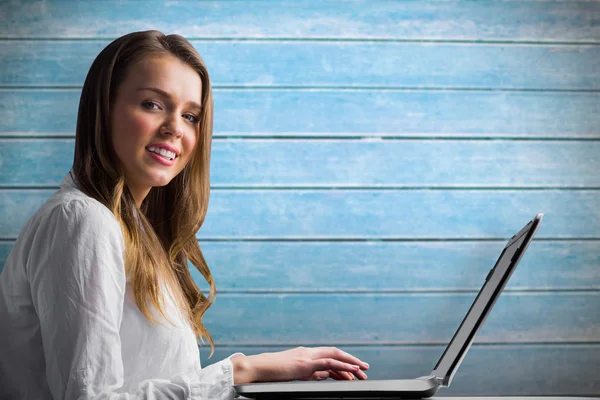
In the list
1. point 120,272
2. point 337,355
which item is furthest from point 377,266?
point 120,272

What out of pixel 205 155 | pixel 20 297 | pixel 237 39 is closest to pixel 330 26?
pixel 237 39

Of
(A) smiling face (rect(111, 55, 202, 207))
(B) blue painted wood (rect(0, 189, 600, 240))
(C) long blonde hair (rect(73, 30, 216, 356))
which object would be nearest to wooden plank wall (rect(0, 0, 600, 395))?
(B) blue painted wood (rect(0, 189, 600, 240))

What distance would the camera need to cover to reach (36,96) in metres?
1.55

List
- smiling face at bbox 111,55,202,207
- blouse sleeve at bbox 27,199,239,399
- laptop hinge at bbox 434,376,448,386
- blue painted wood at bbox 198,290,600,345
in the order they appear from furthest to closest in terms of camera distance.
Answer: blue painted wood at bbox 198,290,600,345 < smiling face at bbox 111,55,202,207 < laptop hinge at bbox 434,376,448,386 < blouse sleeve at bbox 27,199,239,399

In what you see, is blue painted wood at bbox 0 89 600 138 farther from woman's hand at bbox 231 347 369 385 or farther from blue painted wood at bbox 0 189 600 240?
woman's hand at bbox 231 347 369 385

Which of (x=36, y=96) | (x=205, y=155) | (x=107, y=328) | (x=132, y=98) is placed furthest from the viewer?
(x=36, y=96)

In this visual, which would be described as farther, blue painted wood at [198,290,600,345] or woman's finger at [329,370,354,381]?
blue painted wood at [198,290,600,345]

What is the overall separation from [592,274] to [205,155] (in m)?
1.12

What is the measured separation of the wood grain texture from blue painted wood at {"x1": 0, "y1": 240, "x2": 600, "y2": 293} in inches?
6.4

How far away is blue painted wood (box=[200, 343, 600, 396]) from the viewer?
5.08 feet

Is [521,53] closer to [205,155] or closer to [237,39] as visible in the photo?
[237,39]

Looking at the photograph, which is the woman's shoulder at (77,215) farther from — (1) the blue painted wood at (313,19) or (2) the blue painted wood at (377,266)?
(1) the blue painted wood at (313,19)

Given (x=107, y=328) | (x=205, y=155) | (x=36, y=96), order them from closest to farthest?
1. (x=107, y=328)
2. (x=205, y=155)
3. (x=36, y=96)

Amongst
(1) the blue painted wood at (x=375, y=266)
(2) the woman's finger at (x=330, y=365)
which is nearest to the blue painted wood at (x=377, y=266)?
(1) the blue painted wood at (x=375, y=266)
